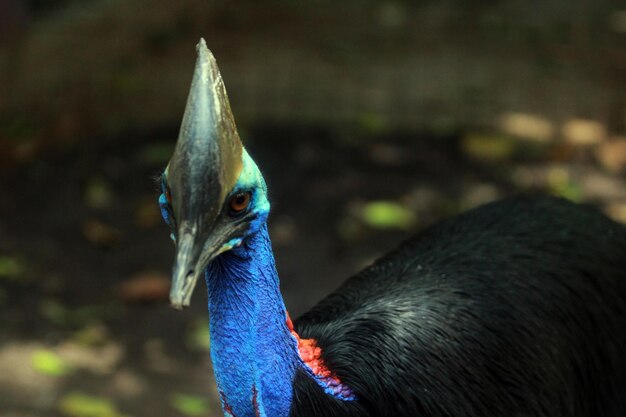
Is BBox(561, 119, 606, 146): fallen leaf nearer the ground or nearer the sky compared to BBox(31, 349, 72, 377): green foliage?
nearer the sky

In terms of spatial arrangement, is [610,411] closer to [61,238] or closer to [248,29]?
[61,238]

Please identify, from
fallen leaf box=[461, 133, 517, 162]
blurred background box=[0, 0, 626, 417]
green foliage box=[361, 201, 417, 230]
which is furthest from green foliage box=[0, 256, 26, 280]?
fallen leaf box=[461, 133, 517, 162]

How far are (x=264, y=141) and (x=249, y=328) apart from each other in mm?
3284

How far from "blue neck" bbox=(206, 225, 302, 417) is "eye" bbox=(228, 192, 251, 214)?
11 cm

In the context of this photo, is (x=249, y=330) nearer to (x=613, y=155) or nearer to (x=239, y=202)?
(x=239, y=202)

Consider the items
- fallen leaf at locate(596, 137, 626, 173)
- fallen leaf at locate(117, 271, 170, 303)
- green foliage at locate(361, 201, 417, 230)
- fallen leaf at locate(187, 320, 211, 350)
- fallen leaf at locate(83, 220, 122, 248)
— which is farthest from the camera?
fallen leaf at locate(596, 137, 626, 173)

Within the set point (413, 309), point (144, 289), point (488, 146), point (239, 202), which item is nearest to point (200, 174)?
point (239, 202)

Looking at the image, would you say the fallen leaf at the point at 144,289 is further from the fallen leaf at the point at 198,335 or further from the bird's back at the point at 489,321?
the bird's back at the point at 489,321

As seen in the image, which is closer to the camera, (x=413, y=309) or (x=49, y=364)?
(x=413, y=309)

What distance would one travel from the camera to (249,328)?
1901mm

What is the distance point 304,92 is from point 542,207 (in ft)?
9.80

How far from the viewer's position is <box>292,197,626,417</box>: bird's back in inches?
87.9

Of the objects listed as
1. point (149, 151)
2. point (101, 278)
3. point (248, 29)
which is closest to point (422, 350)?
point (101, 278)

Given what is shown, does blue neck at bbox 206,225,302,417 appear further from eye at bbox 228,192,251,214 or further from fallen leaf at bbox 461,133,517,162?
fallen leaf at bbox 461,133,517,162
